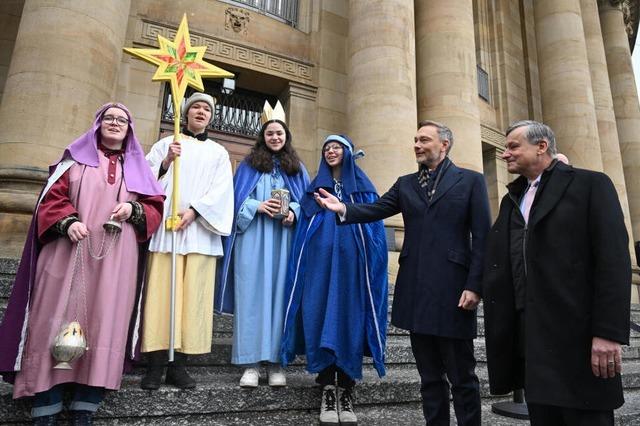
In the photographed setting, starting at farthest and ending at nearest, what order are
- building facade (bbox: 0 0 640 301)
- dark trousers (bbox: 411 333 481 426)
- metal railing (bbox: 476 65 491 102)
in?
metal railing (bbox: 476 65 491 102), building facade (bbox: 0 0 640 301), dark trousers (bbox: 411 333 481 426)

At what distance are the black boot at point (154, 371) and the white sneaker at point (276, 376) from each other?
73 cm

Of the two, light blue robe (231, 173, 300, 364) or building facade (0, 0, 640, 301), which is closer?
light blue robe (231, 173, 300, 364)

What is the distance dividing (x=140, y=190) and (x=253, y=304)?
3.70 feet

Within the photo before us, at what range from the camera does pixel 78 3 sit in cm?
595

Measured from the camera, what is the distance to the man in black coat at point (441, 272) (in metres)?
2.57

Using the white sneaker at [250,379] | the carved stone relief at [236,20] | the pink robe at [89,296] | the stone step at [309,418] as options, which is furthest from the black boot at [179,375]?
the carved stone relief at [236,20]

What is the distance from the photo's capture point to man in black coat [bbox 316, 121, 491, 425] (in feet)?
8.43

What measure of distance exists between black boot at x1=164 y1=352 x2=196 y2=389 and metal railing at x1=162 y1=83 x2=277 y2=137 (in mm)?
5995

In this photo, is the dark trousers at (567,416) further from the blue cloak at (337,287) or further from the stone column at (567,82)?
the stone column at (567,82)

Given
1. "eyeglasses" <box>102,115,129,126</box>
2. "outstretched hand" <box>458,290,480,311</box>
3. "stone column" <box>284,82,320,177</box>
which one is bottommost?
"outstretched hand" <box>458,290,480,311</box>

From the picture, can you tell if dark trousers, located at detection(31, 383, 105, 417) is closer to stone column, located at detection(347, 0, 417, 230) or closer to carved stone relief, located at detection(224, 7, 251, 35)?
stone column, located at detection(347, 0, 417, 230)

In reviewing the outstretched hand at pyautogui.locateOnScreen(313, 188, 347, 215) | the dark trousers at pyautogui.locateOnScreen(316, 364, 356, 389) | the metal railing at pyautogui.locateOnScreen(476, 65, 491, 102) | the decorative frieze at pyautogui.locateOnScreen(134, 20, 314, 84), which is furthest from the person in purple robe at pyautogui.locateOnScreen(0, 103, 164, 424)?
the metal railing at pyautogui.locateOnScreen(476, 65, 491, 102)

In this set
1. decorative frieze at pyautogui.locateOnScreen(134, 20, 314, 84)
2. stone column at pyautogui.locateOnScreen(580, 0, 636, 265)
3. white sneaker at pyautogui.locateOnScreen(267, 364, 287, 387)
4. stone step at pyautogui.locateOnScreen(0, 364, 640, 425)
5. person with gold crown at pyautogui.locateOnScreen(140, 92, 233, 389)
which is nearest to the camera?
stone step at pyautogui.locateOnScreen(0, 364, 640, 425)

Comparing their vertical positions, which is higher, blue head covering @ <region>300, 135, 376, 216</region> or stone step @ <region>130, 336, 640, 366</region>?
blue head covering @ <region>300, 135, 376, 216</region>
